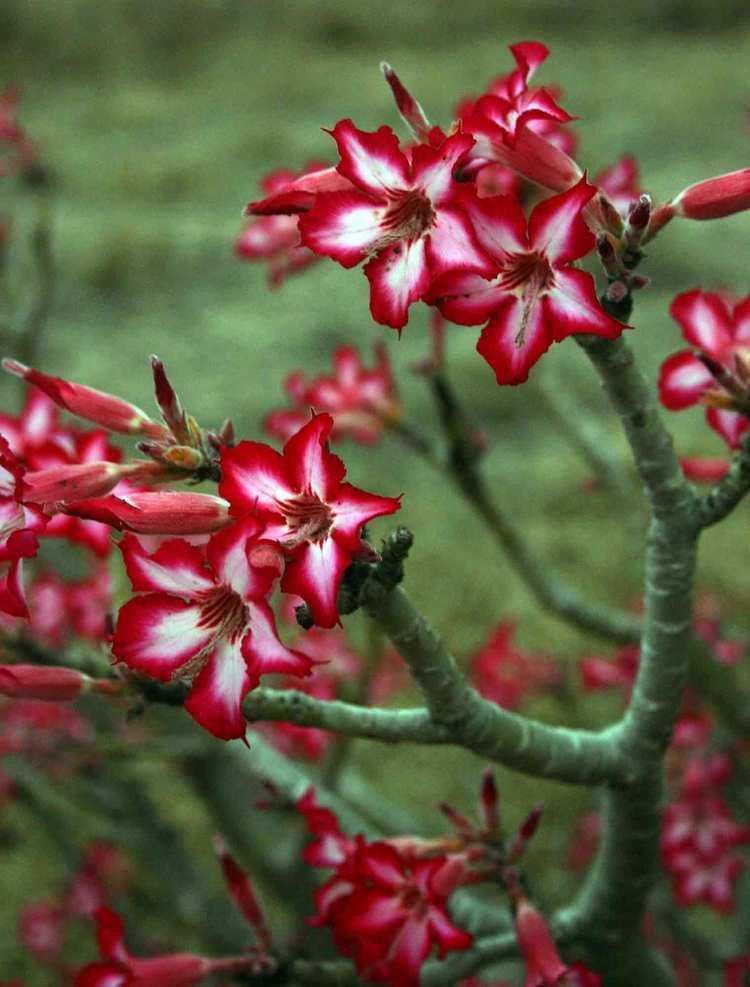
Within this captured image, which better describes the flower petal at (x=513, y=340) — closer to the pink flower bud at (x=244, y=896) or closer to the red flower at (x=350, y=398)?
the pink flower bud at (x=244, y=896)

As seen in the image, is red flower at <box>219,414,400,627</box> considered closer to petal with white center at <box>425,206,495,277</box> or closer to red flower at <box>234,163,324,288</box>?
petal with white center at <box>425,206,495,277</box>

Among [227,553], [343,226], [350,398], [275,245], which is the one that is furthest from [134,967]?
[350,398]

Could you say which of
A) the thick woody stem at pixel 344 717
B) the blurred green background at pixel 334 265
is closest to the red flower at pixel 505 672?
the blurred green background at pixel 334 265

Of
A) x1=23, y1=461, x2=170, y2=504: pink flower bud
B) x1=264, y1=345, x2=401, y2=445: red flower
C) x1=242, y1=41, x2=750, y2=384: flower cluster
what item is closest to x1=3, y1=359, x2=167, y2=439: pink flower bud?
x1=23, y1=461, x2=170, y2=504: pink flower bud

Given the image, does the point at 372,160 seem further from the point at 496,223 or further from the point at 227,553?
the point at 227,553

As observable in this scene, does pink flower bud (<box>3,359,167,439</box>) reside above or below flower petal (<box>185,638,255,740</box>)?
above

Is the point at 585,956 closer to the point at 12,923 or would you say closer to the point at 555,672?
the point at 555,672

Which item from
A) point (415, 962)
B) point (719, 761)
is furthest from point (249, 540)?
point (719, 761)
